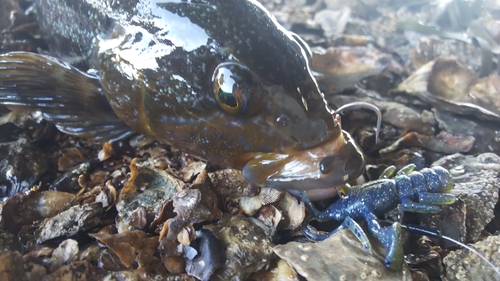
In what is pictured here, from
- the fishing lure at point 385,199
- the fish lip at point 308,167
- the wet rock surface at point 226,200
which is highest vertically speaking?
the fish lip at point 308,167

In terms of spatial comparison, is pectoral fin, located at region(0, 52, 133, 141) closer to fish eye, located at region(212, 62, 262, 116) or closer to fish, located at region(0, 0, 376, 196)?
fish, located at region(0, 0, 376, 196)

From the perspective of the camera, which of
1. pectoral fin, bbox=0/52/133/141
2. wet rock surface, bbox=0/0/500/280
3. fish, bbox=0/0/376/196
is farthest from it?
pectoral fin, bbox=0/52/133/141

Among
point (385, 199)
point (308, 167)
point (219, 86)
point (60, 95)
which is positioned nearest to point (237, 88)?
point (219, 86)

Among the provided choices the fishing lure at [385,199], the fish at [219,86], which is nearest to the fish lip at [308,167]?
the fish at [219,86]

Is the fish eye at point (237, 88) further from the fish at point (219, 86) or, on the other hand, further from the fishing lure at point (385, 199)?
A: the fishing lure at point (385, 199)

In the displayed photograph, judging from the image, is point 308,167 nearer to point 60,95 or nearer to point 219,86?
point 219,86

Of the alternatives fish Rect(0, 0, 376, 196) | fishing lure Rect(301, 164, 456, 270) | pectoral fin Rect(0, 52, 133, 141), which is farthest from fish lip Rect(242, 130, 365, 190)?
pectoral fin Rect(0, 52, 133, 141)
